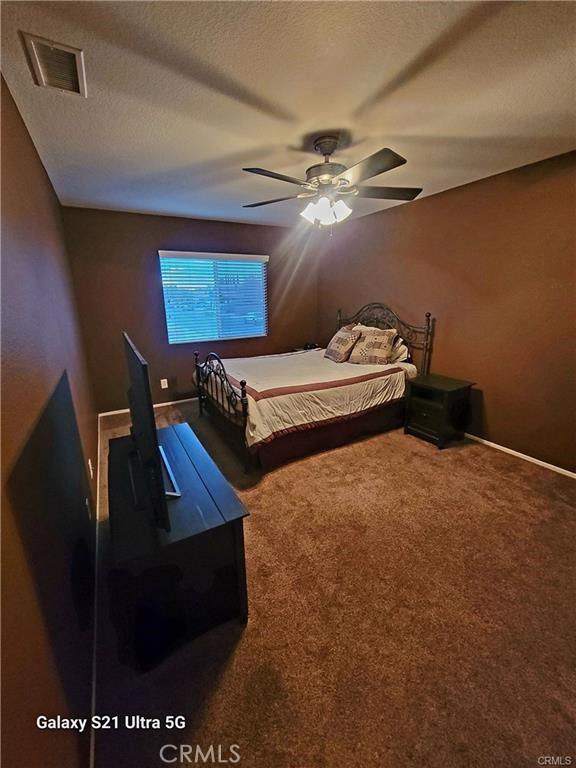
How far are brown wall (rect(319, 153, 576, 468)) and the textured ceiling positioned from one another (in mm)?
373

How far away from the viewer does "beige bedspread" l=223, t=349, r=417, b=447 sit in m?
2.67

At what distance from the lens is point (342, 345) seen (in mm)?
3998

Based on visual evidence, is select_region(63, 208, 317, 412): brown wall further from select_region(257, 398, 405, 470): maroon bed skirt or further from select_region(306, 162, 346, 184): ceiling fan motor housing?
select_region(306, 162, 346, 184): ceiling fan motor housing

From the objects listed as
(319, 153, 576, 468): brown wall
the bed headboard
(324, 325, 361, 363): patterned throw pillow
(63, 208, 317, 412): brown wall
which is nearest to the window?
(63, 208, 317, 412): brown wall

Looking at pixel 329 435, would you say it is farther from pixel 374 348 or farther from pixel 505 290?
pixel 505 290

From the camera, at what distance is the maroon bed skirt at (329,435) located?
2.80 meters

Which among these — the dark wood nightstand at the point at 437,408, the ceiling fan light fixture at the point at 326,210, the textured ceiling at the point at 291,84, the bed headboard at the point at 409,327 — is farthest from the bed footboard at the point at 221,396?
the bed headboard at the point at 409,327

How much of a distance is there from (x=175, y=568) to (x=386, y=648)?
1.01m

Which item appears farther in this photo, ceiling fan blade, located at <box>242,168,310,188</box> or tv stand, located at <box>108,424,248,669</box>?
ceiling fan blade, located at <box>242,168,310,188</box>

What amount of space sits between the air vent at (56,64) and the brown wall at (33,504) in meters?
0.22

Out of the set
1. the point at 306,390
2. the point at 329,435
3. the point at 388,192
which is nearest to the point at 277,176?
the point at 388,192

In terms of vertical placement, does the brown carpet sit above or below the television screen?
below

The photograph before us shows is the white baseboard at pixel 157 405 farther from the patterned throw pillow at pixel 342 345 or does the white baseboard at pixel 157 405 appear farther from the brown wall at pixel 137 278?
the patterned throw pillow at pixel 342 345

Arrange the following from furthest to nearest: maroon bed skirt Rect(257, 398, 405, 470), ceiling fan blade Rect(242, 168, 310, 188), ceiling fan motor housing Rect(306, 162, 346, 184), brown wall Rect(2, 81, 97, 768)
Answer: maroon bed skirt Rect(257, 398, 405, 470)
ceiling fan motor housing Rect(306, 162, 346, 184)
ceiling fan blade Rect(242, 168, 310, 188)
brown wall Rect(2, 81, 97, 768)
